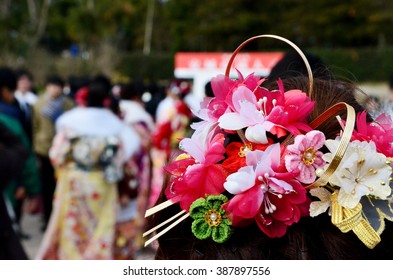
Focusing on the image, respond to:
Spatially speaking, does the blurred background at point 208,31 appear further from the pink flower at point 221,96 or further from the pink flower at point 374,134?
the pink flower at point 374,134

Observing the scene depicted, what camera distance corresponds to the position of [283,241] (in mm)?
1304

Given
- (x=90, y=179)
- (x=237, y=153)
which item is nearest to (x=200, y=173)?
(x=237, y=153)

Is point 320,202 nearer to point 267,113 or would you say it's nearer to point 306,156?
point 306,156

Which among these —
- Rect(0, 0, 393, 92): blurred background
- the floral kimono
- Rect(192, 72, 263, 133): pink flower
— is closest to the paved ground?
Result: the floral kimono

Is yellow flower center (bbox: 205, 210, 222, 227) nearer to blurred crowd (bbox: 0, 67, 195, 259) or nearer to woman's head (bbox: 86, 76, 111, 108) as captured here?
blurred crowd (bbox: 0, 67, 195, 259)

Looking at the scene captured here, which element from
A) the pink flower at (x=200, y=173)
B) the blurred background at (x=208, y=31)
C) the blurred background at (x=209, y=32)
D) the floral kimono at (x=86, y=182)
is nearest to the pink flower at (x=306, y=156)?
the pink flower at (x=200, y=173)

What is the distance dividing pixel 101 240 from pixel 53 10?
1398 inches

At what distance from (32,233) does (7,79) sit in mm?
2579

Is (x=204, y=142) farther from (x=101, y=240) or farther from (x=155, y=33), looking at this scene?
(x=155, y=33)

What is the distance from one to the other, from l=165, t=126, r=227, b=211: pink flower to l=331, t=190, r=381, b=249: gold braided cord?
0.69 feet

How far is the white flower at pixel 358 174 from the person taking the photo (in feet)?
4.20

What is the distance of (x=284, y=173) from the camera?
130 cm

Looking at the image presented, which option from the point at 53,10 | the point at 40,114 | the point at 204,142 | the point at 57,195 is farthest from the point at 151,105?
the point at 53,10

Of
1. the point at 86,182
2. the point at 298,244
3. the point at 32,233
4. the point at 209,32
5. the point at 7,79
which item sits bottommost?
the point at 209,32
